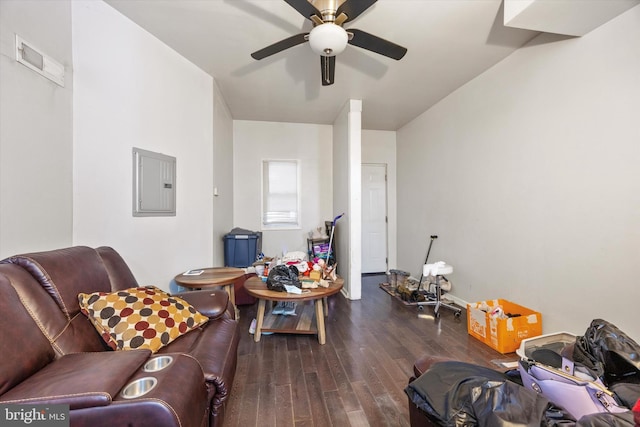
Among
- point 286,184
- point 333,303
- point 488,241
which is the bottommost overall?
point 333,303

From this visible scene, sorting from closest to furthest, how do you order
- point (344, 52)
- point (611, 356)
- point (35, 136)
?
point (611, 356) → point (35, 136) → point (344, 52)

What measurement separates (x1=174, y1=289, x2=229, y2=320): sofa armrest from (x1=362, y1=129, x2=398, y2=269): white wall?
3.71 meters

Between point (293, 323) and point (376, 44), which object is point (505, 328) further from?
point (376, 44)

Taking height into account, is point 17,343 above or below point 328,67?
below

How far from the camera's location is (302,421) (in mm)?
1476

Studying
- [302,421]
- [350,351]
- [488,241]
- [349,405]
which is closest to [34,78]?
[302,421]

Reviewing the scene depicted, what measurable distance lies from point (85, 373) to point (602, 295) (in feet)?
10.0

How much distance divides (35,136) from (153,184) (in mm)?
844

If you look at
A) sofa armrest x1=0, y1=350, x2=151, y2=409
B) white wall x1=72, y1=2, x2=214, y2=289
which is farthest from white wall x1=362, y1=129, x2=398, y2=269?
sofa armrest x1=0, y1=350, x2=151, y2=409

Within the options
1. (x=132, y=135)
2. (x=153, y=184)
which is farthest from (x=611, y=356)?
(x=132, y=135)

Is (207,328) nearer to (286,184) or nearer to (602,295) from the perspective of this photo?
(602,295)

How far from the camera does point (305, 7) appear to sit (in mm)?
1652

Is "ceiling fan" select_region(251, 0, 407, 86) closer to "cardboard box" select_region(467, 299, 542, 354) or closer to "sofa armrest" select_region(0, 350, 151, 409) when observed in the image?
"sofa armrest" select_region(0, 350, 151, 409)

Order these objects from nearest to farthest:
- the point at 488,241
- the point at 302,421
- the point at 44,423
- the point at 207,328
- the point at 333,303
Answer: the point at 44,423 → the point at 302,421 → the point at 207,328 → the point at 488,241 → the point at 333,303
